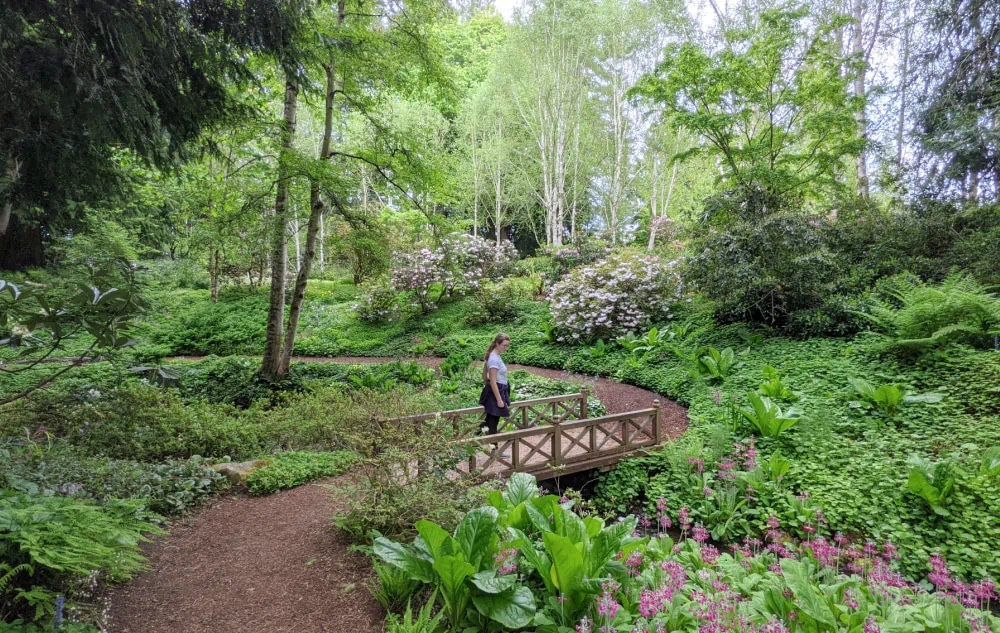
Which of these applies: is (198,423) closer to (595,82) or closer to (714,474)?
(714,474)

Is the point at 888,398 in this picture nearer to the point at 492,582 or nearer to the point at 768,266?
the point at 768,266

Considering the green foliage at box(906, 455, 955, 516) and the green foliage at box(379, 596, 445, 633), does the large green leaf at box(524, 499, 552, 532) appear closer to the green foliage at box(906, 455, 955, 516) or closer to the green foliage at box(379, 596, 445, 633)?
the green foliage at box(379, 596, 445, 633)

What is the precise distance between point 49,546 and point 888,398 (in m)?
8.02

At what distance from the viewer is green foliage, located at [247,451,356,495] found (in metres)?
5.08

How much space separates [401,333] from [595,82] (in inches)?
489

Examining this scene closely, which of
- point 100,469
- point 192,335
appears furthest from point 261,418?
point 192,335

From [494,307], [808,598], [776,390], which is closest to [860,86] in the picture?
[776,390]

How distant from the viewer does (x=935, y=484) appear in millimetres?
4789

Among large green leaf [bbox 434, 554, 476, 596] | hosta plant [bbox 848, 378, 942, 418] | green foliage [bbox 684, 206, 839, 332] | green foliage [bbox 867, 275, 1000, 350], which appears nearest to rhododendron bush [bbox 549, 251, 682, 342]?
green foliage [bbox 684, 206, 839, 332]

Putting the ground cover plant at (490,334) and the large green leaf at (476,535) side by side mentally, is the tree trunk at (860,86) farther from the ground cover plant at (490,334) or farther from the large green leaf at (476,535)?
the large green leaf at (476,535)

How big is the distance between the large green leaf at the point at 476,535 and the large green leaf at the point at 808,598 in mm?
1845

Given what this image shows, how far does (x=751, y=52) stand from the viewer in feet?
34.7

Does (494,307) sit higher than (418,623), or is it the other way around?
(494,307)

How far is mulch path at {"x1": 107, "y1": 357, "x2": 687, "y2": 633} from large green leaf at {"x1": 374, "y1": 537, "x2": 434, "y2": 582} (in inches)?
14.9
